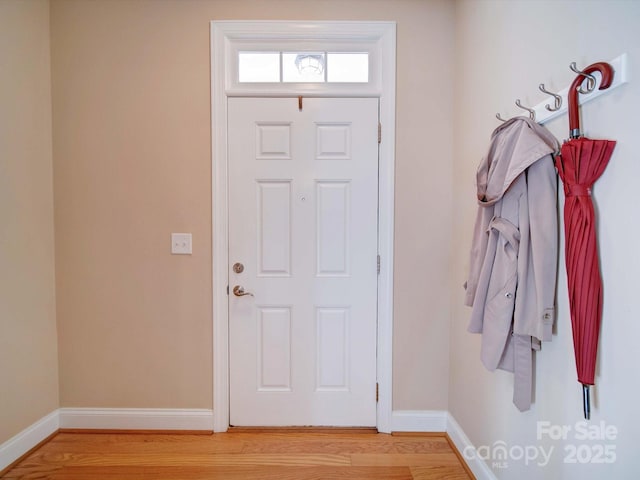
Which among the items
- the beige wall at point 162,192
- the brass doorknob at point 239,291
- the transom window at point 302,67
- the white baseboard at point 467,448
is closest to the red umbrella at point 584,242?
the white baseboard at point 467,448

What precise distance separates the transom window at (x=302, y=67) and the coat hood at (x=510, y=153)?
97cm

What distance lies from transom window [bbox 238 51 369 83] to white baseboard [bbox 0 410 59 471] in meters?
2.31

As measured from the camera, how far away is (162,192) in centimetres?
180

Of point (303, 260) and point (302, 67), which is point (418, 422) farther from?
point (302, 67)

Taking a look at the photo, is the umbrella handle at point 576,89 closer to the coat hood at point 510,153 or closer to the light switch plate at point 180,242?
the coat hood at point 510,153

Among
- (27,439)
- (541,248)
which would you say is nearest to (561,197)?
(541,248)

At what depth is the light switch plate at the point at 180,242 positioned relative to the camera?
71.1 inches

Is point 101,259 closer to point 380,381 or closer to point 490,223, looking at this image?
point 380,381

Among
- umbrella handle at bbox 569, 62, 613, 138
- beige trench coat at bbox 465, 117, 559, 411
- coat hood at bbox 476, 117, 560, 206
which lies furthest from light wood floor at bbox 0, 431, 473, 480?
umbrella handle at bbox 569, 62, 613, 138

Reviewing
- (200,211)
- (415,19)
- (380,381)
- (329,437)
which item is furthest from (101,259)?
(415,19)

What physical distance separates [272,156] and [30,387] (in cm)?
190

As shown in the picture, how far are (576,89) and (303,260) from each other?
→ 1.39m

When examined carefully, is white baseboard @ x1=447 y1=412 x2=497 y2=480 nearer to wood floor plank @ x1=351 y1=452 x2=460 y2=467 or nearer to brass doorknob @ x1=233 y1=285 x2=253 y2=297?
wood floor plank @ x1=351 y1=452 x2=460 y2=467

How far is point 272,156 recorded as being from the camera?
5.93 ft
